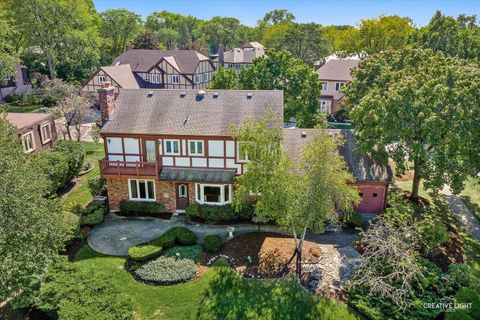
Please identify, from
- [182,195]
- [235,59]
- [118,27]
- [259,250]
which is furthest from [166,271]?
[118,27]

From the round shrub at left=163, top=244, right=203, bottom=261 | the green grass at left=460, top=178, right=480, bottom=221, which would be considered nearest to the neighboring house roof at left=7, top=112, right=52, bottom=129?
the round shrub at left=163, top=244, right=203, bottom=261

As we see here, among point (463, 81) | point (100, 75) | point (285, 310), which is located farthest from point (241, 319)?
point (100, 75)

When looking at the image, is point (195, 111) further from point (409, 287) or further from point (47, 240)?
point (409, 287)

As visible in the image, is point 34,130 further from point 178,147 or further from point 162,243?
point 162,243

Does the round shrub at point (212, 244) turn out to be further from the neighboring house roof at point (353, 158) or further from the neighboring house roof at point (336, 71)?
the neighboring house roof at point (336, 71)

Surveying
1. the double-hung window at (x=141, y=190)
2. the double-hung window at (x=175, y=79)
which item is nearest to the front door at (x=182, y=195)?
the double-hung window at (x=141, y=190)
